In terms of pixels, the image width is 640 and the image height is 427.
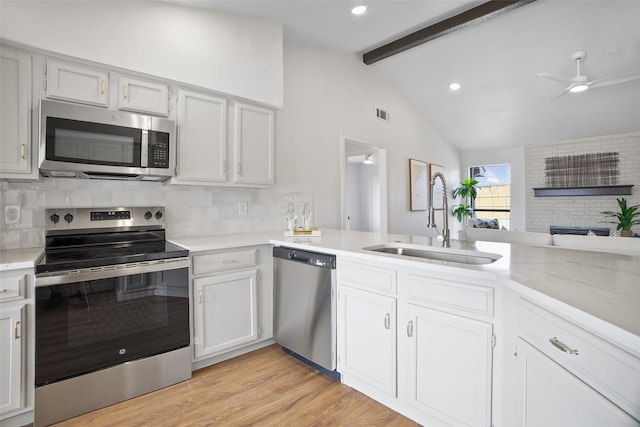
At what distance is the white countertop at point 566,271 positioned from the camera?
0.84 meters

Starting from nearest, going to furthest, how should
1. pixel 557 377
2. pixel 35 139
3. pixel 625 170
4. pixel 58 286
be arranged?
pixel 557 377 < pixel 58 286 < pixel 35 139 < pixel 625 170

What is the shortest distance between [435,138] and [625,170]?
350cm

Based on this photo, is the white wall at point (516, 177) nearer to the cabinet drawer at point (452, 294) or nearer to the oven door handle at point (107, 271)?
the cabinet drawer at point (452, 294)

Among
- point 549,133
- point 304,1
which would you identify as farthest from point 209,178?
point 549,133

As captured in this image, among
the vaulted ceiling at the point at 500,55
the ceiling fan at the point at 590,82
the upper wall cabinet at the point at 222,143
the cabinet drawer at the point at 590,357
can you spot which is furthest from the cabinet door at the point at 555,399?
the ceiling fan at the point at 590,82

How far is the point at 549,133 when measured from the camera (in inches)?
253

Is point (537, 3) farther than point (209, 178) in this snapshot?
Yes

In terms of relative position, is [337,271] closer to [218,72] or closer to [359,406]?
[359,406]

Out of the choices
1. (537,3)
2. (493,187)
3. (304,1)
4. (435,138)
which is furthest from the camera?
(493,187)

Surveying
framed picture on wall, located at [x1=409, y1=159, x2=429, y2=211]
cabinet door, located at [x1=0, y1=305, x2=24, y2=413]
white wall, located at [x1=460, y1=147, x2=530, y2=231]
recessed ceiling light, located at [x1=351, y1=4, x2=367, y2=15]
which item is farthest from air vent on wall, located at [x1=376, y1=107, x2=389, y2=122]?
cabinet door, located at [x1=0, y1=305, x2=24, y2=413]

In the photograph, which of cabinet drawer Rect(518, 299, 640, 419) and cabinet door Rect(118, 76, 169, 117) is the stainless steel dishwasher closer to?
cabinet drawer Rect(518, 299, 640, 419)

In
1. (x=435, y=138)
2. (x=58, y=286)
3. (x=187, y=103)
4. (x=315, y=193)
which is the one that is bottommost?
(x=58, y=286)

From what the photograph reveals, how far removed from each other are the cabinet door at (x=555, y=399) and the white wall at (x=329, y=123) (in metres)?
2.72

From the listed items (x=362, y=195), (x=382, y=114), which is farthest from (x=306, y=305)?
(x=362, y=195)
